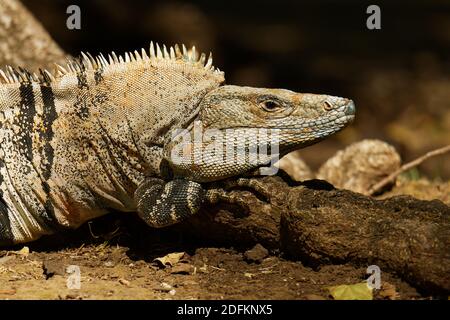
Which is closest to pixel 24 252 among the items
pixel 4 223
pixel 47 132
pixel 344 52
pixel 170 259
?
pixel 4 223

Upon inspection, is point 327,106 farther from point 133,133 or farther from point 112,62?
point 112,62

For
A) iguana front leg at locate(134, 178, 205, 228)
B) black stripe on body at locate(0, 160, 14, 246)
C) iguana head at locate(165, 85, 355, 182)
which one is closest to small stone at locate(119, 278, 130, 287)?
iguana front leg at locate(134, 178, 205, 228)

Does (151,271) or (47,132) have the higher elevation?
(47,132)

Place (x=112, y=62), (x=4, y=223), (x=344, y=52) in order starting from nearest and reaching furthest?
(x=112, y=62), (x=4, y=223), (x=344, y=52)

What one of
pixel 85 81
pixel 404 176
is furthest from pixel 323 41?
pixel 85 81

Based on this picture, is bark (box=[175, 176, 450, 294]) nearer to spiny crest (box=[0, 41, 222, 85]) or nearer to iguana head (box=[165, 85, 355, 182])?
iguana head (box=[165, 85, 355, 182])

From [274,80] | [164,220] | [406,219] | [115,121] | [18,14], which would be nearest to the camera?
[406,219]

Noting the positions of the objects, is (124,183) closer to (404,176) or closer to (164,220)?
(164,220)

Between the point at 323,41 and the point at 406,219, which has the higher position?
the point at 323,41
